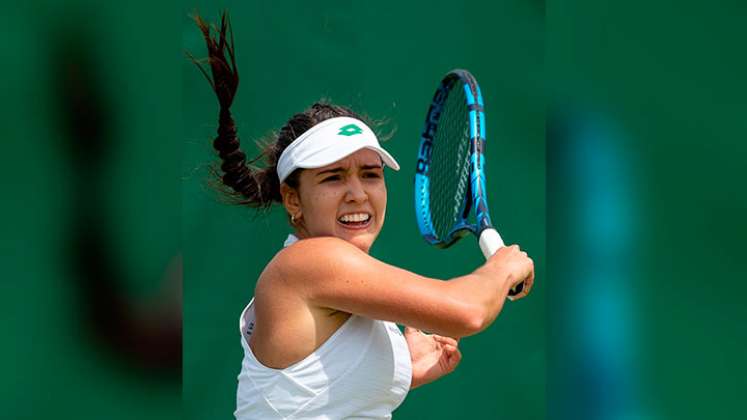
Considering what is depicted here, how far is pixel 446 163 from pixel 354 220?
0.80m

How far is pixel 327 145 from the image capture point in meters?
2.49

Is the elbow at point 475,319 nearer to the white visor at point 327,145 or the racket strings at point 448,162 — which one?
the white visor at point 327,145

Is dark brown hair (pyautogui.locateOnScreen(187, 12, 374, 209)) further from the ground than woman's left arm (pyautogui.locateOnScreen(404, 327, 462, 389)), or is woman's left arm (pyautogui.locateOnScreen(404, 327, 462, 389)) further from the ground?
dark brown hair (pyautogui.locateOnScreen(187, 12, 374, 209))

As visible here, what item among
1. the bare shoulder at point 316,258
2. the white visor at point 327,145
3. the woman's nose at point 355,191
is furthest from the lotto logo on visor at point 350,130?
the bare shoulder at point 316,258

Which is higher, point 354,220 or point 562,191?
point 354,220

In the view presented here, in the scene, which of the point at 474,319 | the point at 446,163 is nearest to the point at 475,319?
the point at 474,319

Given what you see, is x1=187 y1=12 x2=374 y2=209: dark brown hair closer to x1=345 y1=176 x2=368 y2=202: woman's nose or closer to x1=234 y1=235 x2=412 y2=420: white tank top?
x1=345 y1=176 x2=368 y2=202: woman's nose

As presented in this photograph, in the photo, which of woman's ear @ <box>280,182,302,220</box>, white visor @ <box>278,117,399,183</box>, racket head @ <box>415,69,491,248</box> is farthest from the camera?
racket head @ <box>415,69,491,248</box>

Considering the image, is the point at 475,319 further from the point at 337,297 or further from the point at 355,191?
the point at 355,191

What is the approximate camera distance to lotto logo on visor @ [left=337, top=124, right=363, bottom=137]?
8.29 ft

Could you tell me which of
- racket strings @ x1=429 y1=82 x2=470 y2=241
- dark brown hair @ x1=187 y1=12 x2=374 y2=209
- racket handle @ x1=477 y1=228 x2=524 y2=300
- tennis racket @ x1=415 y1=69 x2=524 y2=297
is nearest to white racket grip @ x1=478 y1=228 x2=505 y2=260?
racket handle @ x1=477 y1=228 x2=524 y2=300

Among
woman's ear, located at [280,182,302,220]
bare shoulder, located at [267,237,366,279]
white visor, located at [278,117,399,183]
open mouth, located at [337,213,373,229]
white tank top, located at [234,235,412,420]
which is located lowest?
white tank top, located at [234,235,412,420]

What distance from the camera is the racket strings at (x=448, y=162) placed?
10.7ft

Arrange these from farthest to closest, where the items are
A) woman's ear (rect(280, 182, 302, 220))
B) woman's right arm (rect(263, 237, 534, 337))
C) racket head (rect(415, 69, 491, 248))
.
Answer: racket head (rect(415, 69, 491, 248)) < woman's ear (rect(280, 182, 302, 220)) < woman's right arm (rect(263, 237, 534, 337))
